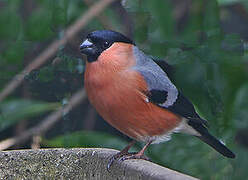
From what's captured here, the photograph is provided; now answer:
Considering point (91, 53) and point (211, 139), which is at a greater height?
point (91, 53)

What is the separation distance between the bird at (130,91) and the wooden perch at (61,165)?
395 millimetres

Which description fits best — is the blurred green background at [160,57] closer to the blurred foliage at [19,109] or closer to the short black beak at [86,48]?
the blurred foliage at [19,109]

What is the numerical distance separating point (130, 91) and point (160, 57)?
15.3 inches

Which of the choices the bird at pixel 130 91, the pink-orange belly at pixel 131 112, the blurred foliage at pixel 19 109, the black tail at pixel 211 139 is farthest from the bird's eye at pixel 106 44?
the blurred foliage at pixel 19 109

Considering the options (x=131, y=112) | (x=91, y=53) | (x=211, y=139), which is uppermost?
(x=91, y=53)

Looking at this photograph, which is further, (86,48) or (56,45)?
(56,45)

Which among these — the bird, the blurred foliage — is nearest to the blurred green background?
the blurred foliage

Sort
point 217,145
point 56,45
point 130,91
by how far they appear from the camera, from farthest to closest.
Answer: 1. point 56,45
2. point 217,145
3. point 130,91

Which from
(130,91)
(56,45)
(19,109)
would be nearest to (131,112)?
(130,91)

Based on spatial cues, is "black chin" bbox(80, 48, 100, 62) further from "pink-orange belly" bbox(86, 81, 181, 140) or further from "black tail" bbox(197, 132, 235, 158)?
"black tail" bbox(197, 132, 235, 158)

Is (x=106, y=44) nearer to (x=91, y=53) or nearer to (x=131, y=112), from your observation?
(x=91, y=53)

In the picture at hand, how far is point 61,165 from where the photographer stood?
142 cm

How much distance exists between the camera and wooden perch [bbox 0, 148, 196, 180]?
1.38 meters

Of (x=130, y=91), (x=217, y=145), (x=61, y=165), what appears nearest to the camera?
(x=61, y=165)
